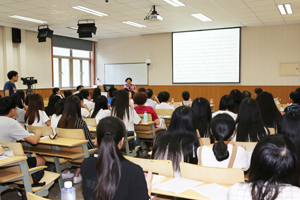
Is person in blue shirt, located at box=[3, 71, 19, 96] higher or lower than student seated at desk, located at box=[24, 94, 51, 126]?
higher

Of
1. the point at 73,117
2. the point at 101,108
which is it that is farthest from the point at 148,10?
the point at 73,117

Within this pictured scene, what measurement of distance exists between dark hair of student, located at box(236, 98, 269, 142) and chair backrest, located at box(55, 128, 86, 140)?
1.93m

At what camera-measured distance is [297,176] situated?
140 cm

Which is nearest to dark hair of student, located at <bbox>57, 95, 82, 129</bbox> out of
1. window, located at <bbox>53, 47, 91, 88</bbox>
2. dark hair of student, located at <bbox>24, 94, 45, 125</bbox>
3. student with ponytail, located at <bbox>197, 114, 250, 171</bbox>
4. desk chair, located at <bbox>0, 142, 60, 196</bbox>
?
dark hair of student, located at <bbox>24, 94, 45, 125</bbox>

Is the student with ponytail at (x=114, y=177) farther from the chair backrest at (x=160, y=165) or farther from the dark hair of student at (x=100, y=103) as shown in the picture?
the dark hair of student at (x=100, y=103)

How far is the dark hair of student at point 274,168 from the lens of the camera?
1356mm

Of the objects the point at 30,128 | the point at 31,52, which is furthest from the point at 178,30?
the point at 30,128

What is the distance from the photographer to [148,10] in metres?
7.59

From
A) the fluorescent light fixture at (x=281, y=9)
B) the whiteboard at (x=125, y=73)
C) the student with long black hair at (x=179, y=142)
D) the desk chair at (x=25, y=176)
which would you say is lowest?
the desk chair at (x=25, y=176)

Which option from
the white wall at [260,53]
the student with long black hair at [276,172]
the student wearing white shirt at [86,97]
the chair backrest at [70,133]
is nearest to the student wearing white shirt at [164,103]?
the student wearing white shirt at [86,97]

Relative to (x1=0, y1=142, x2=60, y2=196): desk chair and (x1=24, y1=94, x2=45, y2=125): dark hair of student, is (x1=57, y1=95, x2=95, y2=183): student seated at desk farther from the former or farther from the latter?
(x1=0, y1=142, x2=60, y2=196): desk chair

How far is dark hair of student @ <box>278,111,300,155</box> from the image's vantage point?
A: 2518 mm

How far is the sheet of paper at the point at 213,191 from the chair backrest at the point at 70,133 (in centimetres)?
203

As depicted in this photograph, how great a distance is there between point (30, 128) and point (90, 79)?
9.40 m
